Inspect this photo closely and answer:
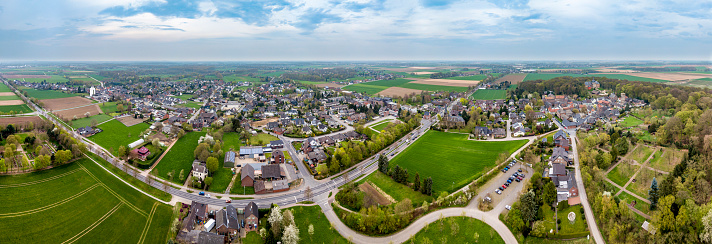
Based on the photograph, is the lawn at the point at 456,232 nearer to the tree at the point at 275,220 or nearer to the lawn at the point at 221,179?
the tree at the point at 275,220

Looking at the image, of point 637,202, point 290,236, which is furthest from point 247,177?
point 637,202

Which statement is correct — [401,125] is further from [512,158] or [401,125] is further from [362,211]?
[362,211]

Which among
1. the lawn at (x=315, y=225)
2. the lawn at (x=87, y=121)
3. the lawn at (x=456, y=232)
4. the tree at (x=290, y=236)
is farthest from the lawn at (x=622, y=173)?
the lawn at (x=87, y=121)

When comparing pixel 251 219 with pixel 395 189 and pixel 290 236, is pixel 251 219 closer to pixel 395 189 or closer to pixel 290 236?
pixel 290 236

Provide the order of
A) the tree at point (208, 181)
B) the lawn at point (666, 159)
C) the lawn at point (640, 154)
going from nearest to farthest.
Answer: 1. the tree at point (208, 181)
2. the lawn at point (666, 159)
3. the lawn at point (640, 154)

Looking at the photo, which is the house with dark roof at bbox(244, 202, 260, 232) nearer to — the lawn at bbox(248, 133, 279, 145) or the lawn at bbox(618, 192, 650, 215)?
the lawn at bbox(248, 133, 279, 145)

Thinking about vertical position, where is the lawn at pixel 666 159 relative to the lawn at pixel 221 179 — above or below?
above

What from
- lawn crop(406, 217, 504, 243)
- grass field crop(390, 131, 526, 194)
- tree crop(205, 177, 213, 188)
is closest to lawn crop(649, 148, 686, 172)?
grass field crop(390, 131, 526, 194)
